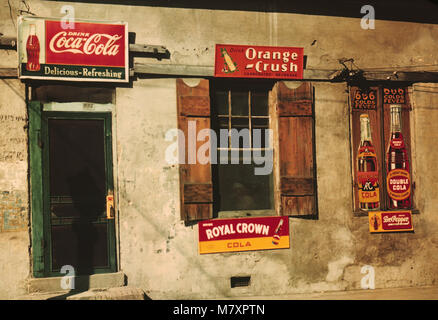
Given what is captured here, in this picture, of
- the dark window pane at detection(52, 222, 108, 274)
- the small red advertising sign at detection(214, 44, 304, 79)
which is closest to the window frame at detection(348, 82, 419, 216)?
the small red advertising sign at detection(214, 44, 304, 79)

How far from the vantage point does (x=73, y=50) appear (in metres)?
5.66

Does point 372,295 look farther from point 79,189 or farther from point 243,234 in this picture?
point 79,189

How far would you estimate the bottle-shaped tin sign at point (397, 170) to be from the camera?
6.68m

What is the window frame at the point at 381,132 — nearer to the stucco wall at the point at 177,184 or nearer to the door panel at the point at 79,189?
the stucco wall at the point at 177,184

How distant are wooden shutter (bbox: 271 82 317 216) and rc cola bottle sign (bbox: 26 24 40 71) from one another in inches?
140

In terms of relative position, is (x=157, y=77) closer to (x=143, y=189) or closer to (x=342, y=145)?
(x=143, y=189)

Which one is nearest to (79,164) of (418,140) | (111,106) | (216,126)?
(111,106)

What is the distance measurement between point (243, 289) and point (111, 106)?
3.41m

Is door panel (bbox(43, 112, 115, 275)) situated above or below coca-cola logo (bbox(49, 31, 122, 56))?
below

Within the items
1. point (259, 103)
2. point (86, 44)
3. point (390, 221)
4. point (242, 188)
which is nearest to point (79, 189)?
point (86, 44)

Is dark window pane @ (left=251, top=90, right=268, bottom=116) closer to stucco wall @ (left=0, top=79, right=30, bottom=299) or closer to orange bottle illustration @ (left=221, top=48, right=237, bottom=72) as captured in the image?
orange bottle illustration @ (left=221, top=48, right=237, bottom=72)

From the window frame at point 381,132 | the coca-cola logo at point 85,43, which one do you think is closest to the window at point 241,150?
the window frame at point 381,132

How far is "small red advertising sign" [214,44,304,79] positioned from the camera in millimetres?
6195

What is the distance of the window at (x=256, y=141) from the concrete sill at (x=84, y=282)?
141 cm
